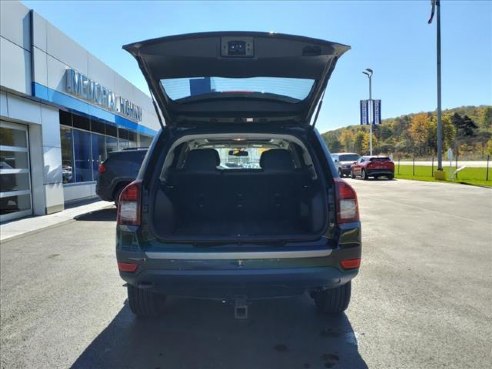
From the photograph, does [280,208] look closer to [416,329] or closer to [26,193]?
[416,329]

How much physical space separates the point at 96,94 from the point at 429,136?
8846cm

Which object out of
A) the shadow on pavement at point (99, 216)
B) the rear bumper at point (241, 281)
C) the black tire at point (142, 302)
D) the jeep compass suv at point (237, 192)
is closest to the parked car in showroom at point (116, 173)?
the shadow on pavement at point (99, 216)

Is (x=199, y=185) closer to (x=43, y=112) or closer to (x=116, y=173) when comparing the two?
(x=116, y=173)

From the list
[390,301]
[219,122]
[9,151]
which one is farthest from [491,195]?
[9,151]

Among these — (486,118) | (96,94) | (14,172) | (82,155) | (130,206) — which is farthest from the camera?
(486,118)

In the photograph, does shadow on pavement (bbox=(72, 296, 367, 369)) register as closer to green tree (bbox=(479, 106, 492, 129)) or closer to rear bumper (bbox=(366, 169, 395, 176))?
rear bumper (bbox=(366, 169, 395, 176))

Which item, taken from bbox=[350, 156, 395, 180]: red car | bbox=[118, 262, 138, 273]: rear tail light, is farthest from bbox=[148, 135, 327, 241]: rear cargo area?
bbox=[350, 156, 395, 180]: red car

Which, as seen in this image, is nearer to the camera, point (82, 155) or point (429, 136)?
point (82, 155)

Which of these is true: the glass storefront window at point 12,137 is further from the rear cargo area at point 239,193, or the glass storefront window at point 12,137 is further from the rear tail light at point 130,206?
the rear tail light at point 130,206

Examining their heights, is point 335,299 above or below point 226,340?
above

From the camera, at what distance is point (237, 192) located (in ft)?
14.3

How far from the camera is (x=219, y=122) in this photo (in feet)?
12.2

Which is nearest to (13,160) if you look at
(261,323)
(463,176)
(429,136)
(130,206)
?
(130,206)

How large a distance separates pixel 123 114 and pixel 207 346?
16871 millimetres
